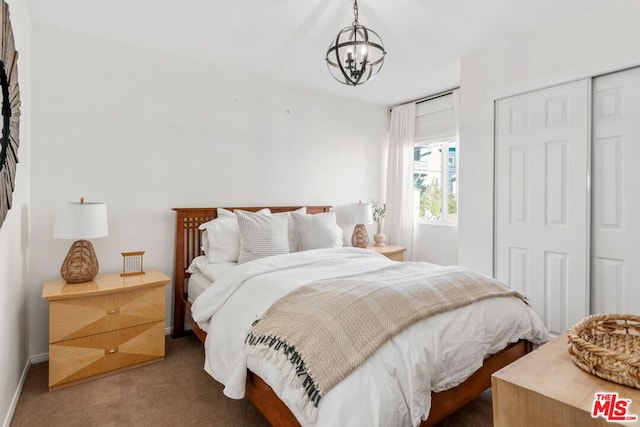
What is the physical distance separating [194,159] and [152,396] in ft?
6.46

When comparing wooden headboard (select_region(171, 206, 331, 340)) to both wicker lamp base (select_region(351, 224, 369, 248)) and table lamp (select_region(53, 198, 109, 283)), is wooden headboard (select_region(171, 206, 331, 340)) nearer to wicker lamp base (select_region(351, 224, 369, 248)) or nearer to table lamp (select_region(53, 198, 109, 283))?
table lamp (select_region(53, 198, 109, 283))

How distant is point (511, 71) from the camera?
9.50 ft

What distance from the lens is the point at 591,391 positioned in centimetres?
75

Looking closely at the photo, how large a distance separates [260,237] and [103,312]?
3.92 feet

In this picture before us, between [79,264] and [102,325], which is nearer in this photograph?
[102,325]

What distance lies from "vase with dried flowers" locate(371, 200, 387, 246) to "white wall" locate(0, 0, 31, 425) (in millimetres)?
3419

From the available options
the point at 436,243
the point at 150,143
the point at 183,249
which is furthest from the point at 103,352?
the point at 436,243

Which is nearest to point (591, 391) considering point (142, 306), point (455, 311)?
point (455, 311)

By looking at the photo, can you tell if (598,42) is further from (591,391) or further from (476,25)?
(591,391)

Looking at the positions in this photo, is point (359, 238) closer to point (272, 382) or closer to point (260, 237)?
point (260, 237)

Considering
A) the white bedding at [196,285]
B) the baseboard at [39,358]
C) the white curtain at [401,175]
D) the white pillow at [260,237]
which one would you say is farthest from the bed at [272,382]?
the white curtain at [401,175]

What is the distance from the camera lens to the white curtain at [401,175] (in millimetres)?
4379

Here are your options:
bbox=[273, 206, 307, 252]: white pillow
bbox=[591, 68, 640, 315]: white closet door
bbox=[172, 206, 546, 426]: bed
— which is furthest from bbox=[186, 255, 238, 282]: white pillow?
bbox=[591, 68, 640, 315]: white closet door

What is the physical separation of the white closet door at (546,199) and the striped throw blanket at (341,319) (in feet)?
3.24
